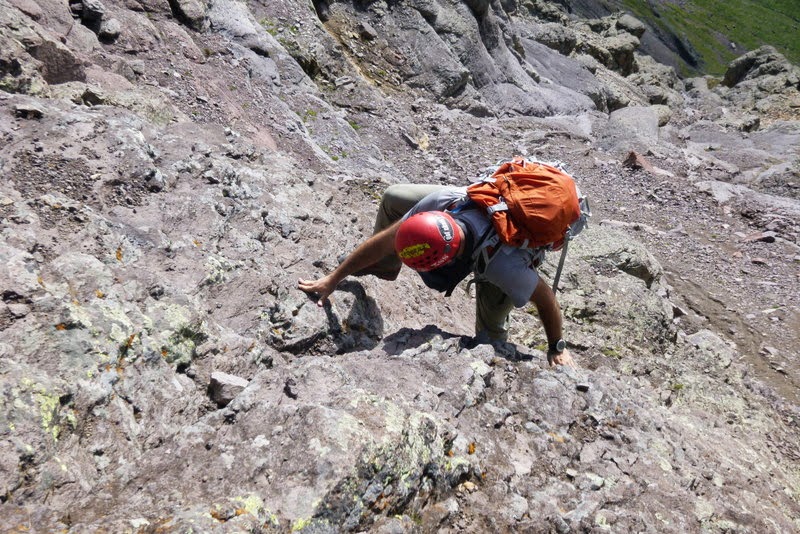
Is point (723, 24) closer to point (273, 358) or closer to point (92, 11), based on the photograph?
point (92, 11)

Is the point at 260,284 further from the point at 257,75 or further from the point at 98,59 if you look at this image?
the point at 257,75

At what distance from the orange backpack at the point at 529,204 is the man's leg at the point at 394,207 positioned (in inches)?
33.0

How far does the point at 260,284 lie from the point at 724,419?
542cm

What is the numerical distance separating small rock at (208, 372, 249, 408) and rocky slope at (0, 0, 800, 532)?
0.01 metres

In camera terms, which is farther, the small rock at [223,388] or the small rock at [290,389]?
the small rock at [223,388]

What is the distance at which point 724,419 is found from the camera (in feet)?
21.8

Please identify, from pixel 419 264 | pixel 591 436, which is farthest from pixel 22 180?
pixel 591 436

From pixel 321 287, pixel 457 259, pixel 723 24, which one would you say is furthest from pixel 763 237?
pixel 723 24

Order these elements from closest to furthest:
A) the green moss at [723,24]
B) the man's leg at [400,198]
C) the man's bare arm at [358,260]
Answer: the man's bare arm at [358,260] < the man's leg at [400,198] < the green moss at [723,24]

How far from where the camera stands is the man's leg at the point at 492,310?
5.94 metres

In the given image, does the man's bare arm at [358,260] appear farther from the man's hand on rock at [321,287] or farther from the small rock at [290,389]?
the small rock at [290,389]

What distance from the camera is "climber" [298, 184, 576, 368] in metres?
4.89

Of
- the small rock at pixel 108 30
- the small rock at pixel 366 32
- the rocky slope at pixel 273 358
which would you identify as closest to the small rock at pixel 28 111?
the rocky slope at pixel 273 358

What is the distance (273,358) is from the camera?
200 inches
